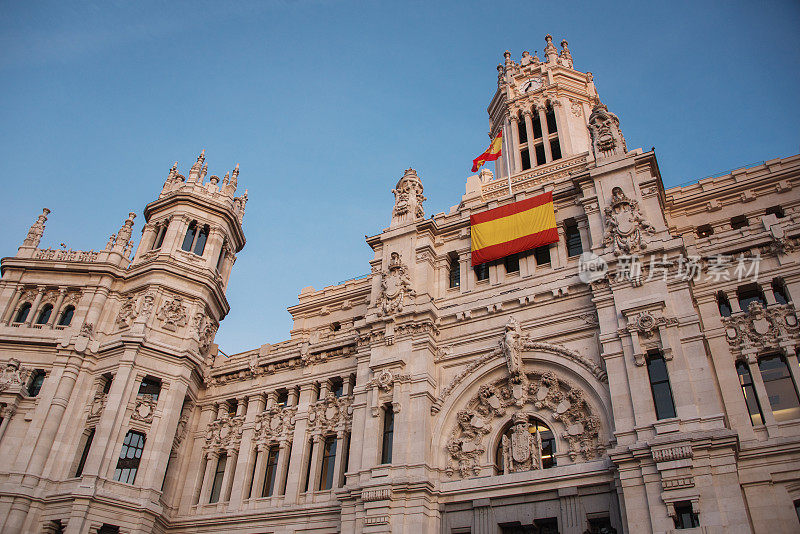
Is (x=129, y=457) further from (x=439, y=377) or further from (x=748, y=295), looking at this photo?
(x=748, y=295)

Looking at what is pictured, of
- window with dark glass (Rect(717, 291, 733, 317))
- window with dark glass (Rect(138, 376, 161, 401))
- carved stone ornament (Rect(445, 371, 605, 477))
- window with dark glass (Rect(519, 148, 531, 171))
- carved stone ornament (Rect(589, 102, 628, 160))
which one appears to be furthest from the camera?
window with dark glass (Rect(519, 148, 531, 171))

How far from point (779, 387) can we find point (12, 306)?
44827 mm

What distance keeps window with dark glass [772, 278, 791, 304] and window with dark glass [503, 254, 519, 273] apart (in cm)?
1256

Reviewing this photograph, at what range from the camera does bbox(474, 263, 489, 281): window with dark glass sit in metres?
37.3

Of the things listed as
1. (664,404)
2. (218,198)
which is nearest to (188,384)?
(218,198)

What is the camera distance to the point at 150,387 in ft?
132

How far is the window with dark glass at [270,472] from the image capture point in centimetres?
3844

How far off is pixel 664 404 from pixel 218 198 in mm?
34287

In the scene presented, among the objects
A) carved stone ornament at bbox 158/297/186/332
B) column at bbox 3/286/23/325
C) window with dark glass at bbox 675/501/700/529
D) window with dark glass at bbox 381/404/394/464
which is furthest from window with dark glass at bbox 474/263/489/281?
column at bbox 3/286/23/325

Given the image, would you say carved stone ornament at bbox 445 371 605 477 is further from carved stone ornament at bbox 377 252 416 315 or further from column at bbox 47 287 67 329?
column at bbox 47 287 67 329

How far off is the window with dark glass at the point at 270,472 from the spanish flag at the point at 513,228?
1684 cm

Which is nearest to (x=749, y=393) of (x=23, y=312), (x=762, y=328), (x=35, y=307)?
(x=762, y=328)

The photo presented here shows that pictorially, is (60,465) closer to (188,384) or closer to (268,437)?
(188,384)

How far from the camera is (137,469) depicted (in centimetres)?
3712
